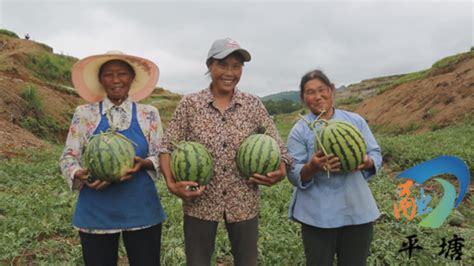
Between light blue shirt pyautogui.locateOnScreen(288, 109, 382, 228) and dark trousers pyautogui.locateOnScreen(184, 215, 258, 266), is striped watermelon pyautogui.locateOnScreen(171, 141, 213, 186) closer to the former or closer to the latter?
dark trousers pyautogui.locateOnScreen(184, 215, 258, 266)

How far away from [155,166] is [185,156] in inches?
13.0

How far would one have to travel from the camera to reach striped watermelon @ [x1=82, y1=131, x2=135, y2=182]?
2.68 m

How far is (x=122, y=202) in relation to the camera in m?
2.89

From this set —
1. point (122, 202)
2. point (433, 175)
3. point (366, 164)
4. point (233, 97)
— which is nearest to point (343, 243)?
point (366, 164)

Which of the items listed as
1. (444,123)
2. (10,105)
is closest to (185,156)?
(10,105)

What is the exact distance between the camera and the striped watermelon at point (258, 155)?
8.85 feet

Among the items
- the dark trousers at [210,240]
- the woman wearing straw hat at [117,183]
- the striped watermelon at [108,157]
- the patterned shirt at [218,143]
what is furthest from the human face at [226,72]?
the dark trousers at [210,240]

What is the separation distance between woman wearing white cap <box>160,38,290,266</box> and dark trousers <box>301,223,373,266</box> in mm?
427

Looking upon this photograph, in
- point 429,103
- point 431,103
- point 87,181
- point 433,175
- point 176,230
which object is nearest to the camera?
point 87,181

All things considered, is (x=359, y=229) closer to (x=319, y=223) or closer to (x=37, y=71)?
(x=319, y=223)

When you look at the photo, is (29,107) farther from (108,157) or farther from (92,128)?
(108,157)

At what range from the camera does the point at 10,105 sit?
1347 centimetres

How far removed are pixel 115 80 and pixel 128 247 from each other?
1171 millimetres

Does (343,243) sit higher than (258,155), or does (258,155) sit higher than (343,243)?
(258,155)
